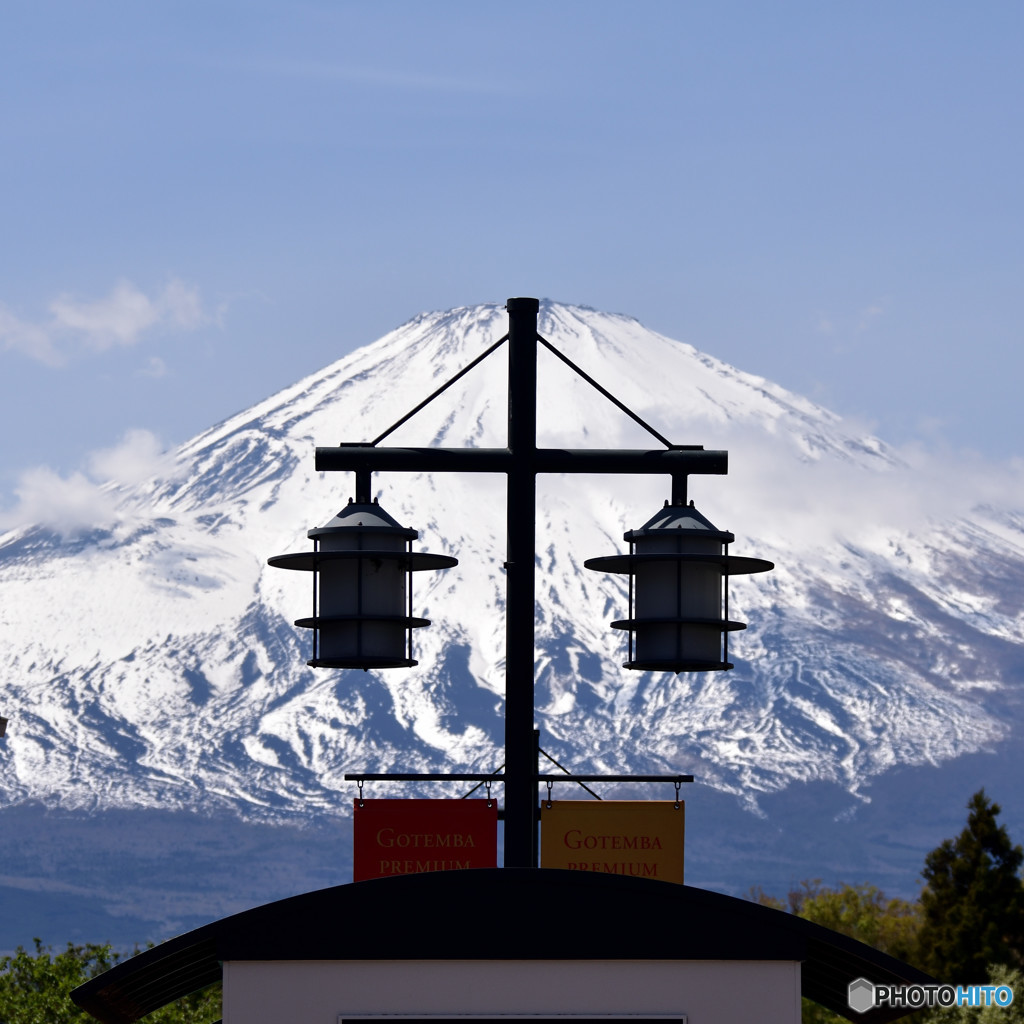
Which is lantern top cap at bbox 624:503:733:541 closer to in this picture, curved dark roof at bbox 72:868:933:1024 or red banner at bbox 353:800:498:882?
red banner at bbox 353:800:498:882

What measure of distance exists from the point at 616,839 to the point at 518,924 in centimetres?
142

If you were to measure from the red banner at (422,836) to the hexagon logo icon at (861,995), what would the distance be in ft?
6.22

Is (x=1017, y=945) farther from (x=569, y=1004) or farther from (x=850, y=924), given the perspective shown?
(x=569, y=1004)

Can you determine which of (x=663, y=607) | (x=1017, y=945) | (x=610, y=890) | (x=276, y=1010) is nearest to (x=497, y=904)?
(x=610, y=890)

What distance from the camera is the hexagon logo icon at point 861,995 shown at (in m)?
9.83

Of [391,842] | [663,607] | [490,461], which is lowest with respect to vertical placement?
[391,842]

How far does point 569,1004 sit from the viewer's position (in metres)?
9.12

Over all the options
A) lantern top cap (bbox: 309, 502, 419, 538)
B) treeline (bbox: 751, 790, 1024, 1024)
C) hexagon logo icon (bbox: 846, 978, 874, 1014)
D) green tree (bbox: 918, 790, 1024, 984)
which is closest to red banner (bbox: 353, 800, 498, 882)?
lantern top cap (bbox: 309, 502, 419, 538)

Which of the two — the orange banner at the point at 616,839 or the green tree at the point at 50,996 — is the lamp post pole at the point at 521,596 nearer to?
the orange banner at the point at 616,839

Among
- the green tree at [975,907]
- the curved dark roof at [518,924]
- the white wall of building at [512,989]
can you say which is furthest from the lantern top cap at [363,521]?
the green tree at [975,907]

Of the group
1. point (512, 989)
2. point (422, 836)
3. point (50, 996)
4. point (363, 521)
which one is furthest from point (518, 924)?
point (50, 996)

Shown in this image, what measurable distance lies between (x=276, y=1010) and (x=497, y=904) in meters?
1.09

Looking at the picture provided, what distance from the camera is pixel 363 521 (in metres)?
10.6

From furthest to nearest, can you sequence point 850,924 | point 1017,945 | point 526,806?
point 850,924, point 1017,945, point 526,806
